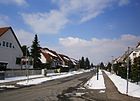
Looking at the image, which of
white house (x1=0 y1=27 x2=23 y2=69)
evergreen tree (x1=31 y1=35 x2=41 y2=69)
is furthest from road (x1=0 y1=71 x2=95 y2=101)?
evergreen tree (x1=31 y1=35 x2=41 y2=69)

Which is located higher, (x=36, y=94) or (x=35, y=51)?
(x=35, y=51)

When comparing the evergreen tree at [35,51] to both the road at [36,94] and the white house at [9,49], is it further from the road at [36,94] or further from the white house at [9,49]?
the road at [36,94]

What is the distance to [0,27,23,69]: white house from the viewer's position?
53.9 metres

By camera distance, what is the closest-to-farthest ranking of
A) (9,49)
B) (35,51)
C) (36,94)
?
(36,94) → (9,49) → (35,51)

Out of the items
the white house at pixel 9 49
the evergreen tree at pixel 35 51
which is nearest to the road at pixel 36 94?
the white house at pixel 9 49

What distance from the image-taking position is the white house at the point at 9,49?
53.9 meters

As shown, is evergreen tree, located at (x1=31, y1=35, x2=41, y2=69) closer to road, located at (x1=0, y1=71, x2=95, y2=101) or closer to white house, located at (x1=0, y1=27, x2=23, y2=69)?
white house, located at (x1=0, y1=27, x2=23, y2=69)

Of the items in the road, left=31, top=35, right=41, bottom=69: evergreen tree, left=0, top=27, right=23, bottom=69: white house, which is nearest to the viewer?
the road

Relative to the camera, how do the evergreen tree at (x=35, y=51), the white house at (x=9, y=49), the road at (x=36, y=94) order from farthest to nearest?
the evergreen tree at (x=35, y=51)
the white house at (x=9, y=49)
the road at (x=36, y=94)

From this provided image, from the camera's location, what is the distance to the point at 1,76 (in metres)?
37.1

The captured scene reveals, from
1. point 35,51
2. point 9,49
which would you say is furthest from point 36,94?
point 35,51

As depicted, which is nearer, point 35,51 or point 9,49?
point 9,49

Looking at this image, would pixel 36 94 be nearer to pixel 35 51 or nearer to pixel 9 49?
pixel 9 49

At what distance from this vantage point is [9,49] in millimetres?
56656
